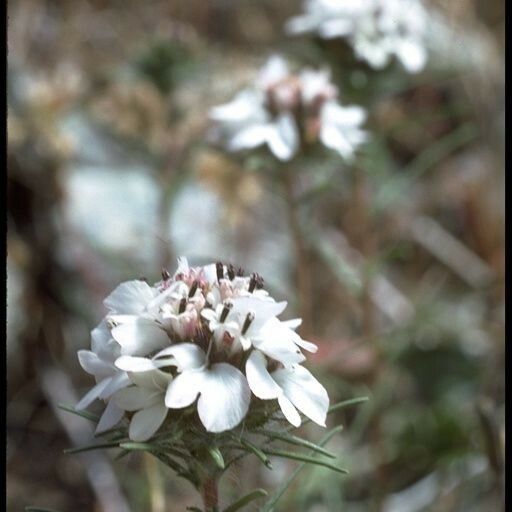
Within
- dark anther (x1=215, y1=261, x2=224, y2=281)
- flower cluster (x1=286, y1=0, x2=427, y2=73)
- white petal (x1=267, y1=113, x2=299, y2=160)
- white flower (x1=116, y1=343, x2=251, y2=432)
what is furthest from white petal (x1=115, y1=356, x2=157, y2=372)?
flower cluster (x1=286, y1=0, x2=427, y2=73)

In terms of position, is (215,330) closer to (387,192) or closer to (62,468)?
(387,192)

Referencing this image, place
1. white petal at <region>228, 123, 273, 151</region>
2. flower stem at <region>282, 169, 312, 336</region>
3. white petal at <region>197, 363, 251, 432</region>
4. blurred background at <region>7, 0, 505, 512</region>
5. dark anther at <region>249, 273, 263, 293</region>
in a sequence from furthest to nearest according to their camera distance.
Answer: blurred background at <region>7, 0, 505, 512</region> → flower stem at <region>282, 169, 312, 336</region> → white petal at <region>228, 123, 273, 151</region> → dark anther at <region>249, 273, 263, 293</region> → white petal at <region>197, 363, 251, 432</region>

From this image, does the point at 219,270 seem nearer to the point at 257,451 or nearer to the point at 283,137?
the point at 257,451

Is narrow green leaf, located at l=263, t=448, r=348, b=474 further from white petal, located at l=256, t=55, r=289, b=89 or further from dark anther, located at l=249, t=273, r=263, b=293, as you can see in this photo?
white petal, located at l=256, t=55, r=289, b=89

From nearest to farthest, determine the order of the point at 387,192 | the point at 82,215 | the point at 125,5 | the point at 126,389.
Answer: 1. the point at 126,389
2. the point at 387,192
3. the point at 82,215
4. the point at 125,5

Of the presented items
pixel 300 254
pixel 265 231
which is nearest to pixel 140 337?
pixel 300 254

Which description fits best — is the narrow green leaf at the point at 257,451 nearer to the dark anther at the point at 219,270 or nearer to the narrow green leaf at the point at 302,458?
the narrow green leaf at the point at 302,458

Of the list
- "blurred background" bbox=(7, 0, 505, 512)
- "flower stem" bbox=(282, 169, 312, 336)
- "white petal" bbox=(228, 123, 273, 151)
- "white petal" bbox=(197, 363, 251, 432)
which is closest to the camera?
"white petal" bbox=(197, 363, 251, 432)

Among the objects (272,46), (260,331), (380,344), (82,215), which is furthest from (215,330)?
(272,46)
